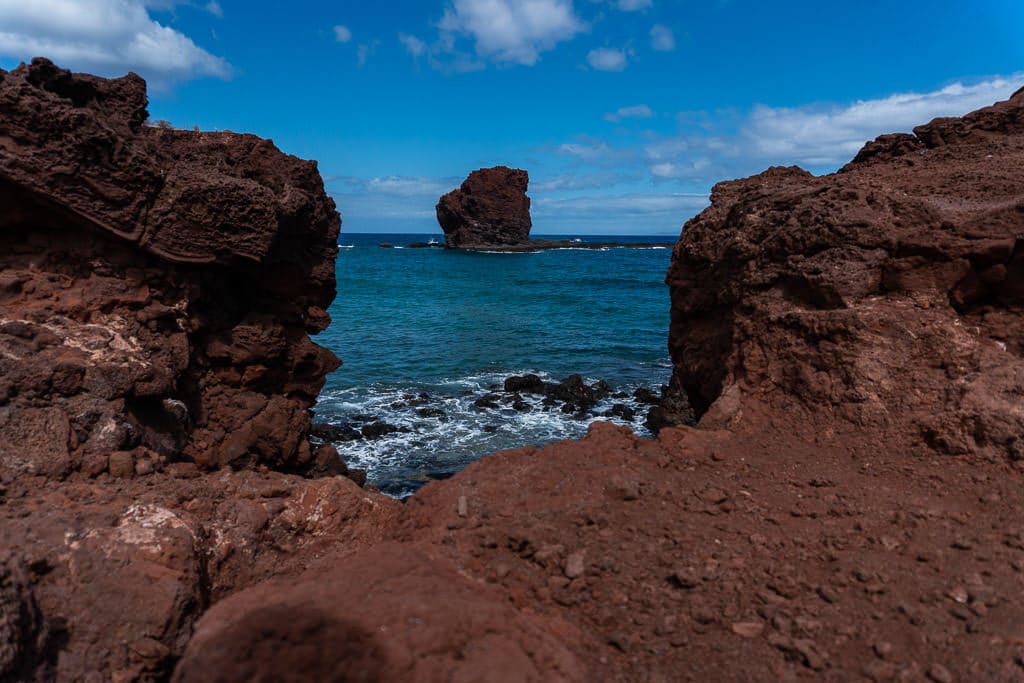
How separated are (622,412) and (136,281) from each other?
11724mm

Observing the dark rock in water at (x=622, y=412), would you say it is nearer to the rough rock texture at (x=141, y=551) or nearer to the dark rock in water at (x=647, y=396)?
the dark rock in water at (x=647, y=396)

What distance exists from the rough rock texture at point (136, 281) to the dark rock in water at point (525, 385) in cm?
983

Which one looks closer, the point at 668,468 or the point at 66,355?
the point at 668,468

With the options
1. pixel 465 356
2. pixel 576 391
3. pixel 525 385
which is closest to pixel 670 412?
pixel 576 391

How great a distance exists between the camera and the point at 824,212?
584 centimetres

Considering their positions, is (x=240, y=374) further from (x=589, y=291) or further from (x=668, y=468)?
(x=589, y=291)

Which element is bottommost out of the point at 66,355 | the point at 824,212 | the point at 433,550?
the point at 433,550

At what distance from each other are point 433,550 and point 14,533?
2456mm

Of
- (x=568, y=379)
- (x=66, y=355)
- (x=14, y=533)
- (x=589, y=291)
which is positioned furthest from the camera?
(x=589, y=291)

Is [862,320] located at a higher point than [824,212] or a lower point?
lower

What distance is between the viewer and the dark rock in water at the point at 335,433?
44.0ft

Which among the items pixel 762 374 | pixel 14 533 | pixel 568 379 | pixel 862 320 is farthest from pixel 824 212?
pixel 568 379

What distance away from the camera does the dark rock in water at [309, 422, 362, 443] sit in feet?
44.0

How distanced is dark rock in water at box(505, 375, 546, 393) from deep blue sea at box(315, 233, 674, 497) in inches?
19.6
